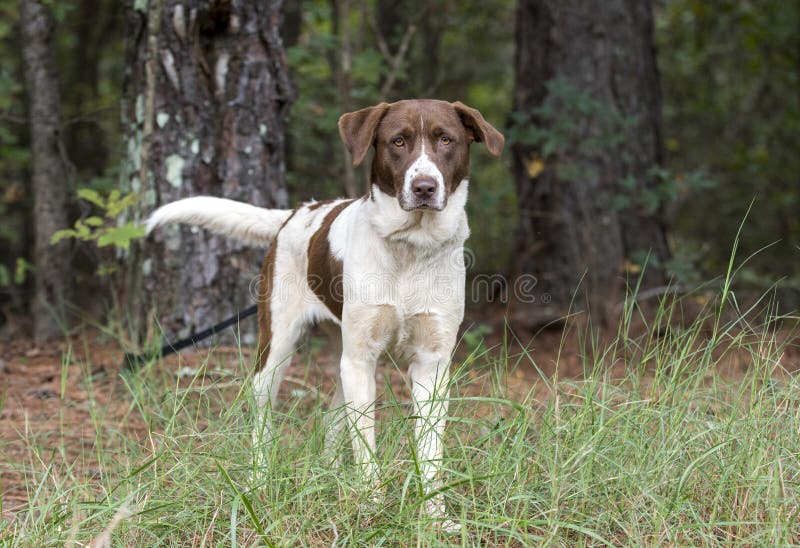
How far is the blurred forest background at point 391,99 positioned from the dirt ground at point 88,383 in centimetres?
32

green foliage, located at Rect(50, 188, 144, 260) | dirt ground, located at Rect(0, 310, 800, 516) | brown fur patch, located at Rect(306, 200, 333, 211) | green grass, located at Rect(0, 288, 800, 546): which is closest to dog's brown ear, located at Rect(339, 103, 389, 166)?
brown fur patch, located at Rect(306, 200, 333, 211)

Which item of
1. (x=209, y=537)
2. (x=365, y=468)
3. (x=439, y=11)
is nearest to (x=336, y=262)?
(x=365, y=468)

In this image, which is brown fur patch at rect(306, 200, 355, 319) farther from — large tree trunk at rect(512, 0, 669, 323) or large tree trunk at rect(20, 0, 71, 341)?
large tree trunk at rect(512, 0, 669, 323)

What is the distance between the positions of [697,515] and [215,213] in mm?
2780

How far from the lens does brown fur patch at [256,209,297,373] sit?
14.1 feet

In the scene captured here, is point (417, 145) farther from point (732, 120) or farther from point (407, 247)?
point (732, 120)

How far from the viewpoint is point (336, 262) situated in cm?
392

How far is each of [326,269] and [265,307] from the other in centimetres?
52

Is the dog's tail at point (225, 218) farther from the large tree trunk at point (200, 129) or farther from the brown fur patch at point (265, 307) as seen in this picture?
the large tree trunk at point (200, 129)

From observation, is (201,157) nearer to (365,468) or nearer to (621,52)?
(365,468)

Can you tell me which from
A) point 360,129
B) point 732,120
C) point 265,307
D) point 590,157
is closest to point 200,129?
point 265,307

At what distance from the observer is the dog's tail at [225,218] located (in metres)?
4.45

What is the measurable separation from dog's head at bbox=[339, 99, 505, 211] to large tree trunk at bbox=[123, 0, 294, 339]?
1.86 meters

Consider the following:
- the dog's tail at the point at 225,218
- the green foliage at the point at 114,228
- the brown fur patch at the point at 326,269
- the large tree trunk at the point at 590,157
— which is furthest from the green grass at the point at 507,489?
the large tree trunk at the point at 590,157
